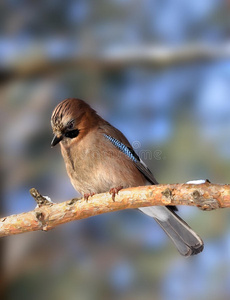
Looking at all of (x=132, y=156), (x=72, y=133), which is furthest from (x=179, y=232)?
(x=72, y=133)

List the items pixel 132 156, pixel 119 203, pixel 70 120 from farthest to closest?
pixel 132 156
pixel 70 120
pixel 119 203

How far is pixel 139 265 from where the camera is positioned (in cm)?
227

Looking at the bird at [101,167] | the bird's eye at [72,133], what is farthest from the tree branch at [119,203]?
the bird's eye at [72,133]

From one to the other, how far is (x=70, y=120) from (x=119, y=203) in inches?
12.5

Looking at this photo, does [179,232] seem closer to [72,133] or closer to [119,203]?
[119,203]

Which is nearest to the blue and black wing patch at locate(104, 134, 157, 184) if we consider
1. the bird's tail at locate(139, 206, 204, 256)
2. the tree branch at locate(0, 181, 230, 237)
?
the bird's tail at locate(139, 206, 204, 256)

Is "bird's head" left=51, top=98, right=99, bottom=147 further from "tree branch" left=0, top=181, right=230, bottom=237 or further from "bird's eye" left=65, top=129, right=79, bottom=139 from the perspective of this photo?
"tree branch" left=0, top=181, right=230, bottom=237

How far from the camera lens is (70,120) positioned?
1470 mm

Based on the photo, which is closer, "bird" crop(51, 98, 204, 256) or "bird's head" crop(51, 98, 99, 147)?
"bird's head" crop(51, 98, 99, 147)

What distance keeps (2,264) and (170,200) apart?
1.48m

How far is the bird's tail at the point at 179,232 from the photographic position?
1526 mm

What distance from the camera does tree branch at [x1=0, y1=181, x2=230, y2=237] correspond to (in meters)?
1.18

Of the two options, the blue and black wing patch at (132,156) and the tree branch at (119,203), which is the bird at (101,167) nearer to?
the blue and black wing patch at (132,156)

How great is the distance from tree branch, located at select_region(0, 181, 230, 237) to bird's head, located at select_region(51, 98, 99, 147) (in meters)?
0.19
